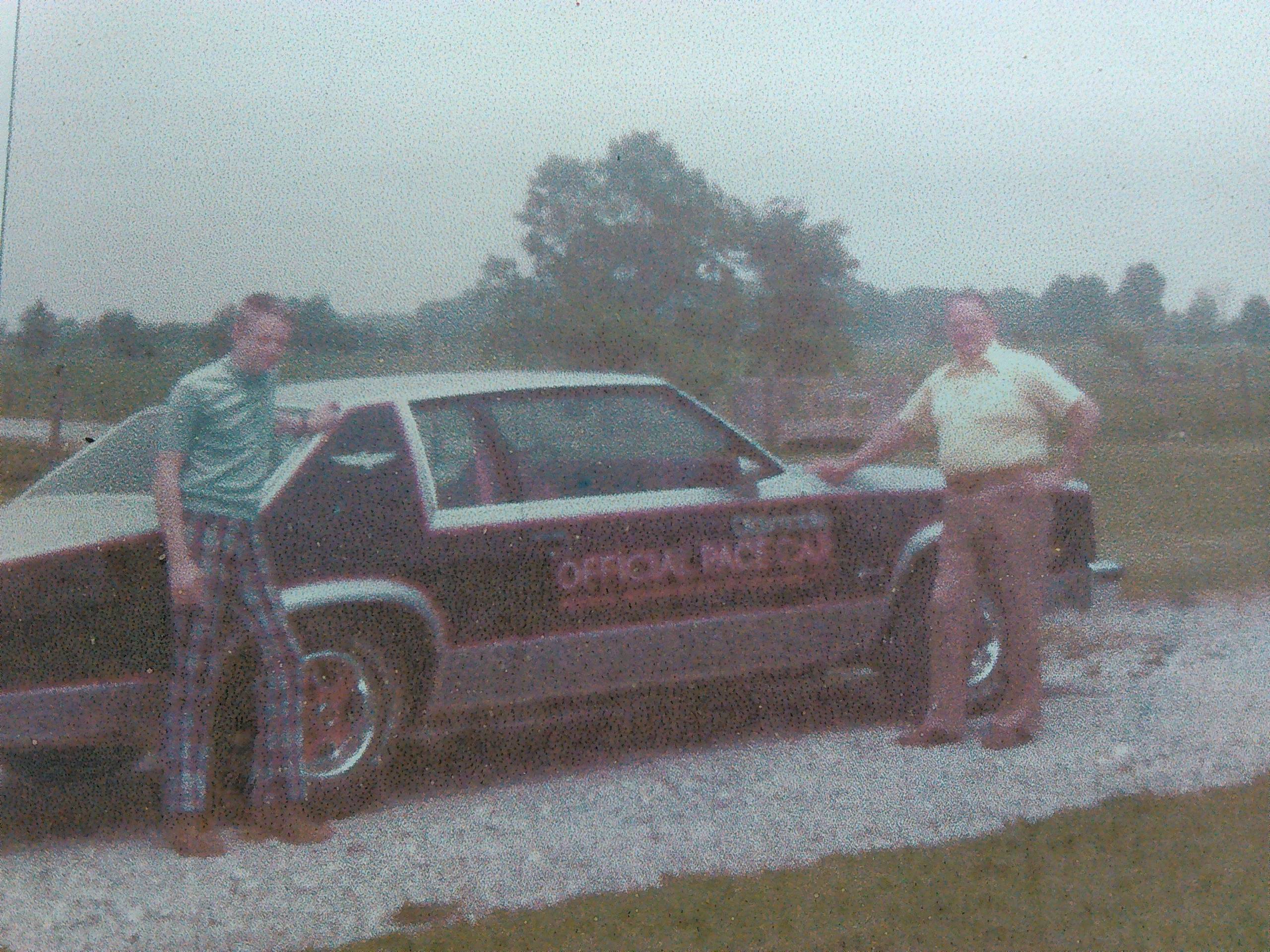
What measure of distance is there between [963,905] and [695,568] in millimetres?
1259

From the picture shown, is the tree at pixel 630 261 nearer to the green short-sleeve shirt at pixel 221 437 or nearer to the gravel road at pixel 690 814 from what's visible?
the green short-sleeve shirt at pixel 221 437

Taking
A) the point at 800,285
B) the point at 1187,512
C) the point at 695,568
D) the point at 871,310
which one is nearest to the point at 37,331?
the point at 695,568

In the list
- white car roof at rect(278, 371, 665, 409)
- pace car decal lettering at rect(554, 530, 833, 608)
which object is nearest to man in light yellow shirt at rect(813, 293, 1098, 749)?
pace car decal lettering at rect(554, 530, 833, 608)

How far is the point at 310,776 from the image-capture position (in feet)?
12.3

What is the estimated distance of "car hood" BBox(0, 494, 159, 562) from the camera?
3.39 metres

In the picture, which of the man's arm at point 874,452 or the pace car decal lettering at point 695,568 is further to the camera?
the man's arm at point 874,452

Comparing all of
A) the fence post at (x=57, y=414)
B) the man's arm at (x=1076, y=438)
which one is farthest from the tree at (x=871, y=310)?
the fence post at (x=57, y=414)

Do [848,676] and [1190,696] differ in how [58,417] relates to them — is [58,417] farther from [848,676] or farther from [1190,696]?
[1190,696]

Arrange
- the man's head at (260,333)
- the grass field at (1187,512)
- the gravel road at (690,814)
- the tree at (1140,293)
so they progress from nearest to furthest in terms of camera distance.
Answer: the gravel road at (690,814) < the man's head at (260,333) < the tree at (1140,293) < the grass field at (1187,512)

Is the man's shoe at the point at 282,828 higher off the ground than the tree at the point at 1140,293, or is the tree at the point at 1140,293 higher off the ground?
the tree at the point at 1140,293

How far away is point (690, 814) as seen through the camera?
3.85 metres

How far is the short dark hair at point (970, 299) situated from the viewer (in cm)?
410

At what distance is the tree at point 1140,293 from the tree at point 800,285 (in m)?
0.86

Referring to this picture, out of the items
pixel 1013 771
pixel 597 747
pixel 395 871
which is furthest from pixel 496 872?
pixel 1013 771
